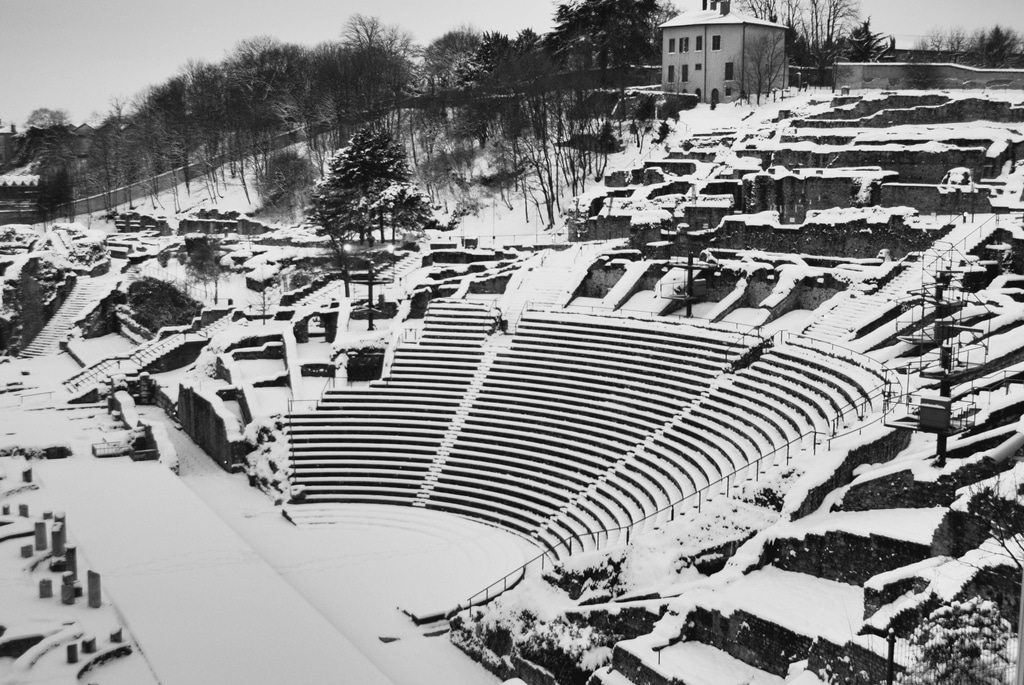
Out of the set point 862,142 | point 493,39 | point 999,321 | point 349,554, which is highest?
point 493,39

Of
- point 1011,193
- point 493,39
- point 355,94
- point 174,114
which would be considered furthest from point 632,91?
point 174,114

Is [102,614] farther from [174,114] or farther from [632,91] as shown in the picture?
Answer: [174,114]

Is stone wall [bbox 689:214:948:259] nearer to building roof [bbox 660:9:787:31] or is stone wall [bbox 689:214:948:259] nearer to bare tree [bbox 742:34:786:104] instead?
bare tree [bbox 742:34:786:104]

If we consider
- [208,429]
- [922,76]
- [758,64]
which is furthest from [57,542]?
[922,76]

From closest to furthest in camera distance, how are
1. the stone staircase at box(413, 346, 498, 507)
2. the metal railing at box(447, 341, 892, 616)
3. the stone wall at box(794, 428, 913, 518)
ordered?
the stone wall at box(794, 428, 913, 518), the metal railing at box(447, 341, 892, 616), the stone staircase at box(413, 346, 498, 507)

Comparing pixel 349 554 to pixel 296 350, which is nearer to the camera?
pixel 349 554

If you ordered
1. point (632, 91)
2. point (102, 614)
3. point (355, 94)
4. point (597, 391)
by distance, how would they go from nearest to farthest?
point (102, 614), point (597, 391), point (632, 91), point (355, 94)

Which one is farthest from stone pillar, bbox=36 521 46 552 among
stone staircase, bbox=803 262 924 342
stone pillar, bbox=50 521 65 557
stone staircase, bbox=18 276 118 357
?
stone staircase, bbox=18 276 118 357
